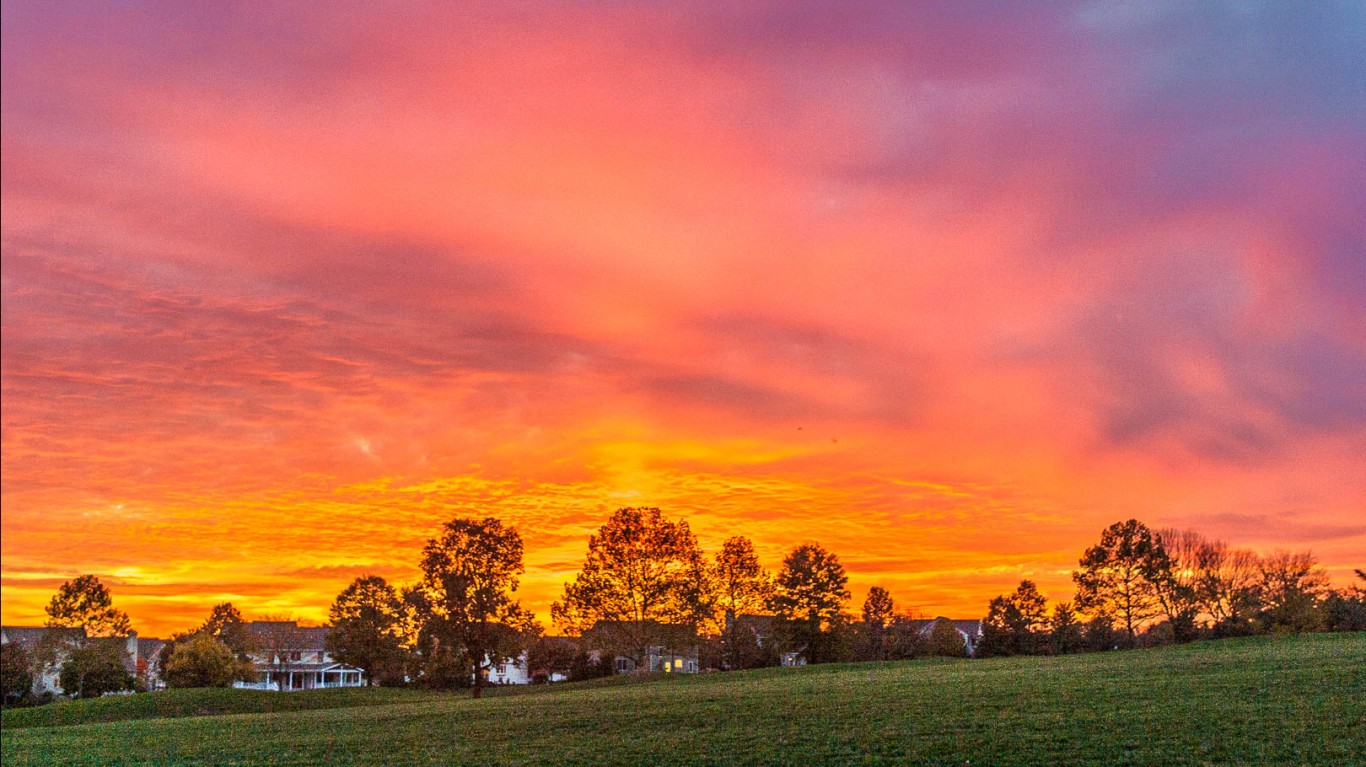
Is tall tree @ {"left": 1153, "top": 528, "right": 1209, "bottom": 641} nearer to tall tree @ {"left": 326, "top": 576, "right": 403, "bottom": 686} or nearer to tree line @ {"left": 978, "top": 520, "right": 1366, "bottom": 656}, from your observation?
tree line @ {"left": 978, "top": 520, "right": 1366, "bottom": 656}

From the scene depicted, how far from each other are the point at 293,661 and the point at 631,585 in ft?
283

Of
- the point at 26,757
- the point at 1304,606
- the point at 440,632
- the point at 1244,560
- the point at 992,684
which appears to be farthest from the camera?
the point at 1244,560

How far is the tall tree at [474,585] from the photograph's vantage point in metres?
67.8

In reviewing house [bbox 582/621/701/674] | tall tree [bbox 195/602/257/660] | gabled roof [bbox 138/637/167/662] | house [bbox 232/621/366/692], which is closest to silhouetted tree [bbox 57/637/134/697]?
tall tree [bbox 195/602/257/660]

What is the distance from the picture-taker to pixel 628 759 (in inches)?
993

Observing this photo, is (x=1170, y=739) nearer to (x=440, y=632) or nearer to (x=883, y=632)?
(x=440, y=632)

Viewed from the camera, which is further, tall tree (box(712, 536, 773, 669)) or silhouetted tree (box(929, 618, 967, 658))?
silhouetted tree (box(929, 618, 967, 658))

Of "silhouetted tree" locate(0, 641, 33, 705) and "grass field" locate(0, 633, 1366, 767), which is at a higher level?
"grass field" locate(0, 633, 1366, 767)

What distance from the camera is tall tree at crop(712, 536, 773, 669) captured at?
8719 cm

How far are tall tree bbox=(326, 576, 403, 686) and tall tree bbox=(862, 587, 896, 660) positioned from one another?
50026mm

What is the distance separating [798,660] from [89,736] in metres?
66.9

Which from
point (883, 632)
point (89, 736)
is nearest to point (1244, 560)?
point (883, 632)

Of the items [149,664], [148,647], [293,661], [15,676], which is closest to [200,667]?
[15,676]

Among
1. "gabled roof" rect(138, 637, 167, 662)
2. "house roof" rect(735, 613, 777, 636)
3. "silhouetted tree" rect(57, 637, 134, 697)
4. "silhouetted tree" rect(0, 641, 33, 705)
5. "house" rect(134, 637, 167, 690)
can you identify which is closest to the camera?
"silhouetted tree" rect(0, 641, 33, 705)
